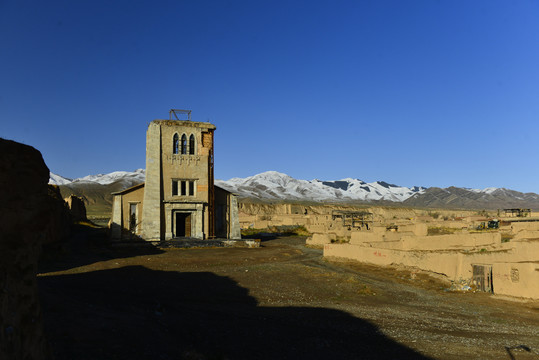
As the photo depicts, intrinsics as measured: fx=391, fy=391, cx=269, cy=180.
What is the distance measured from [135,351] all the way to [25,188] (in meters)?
3.23

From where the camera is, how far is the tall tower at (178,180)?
30609mm

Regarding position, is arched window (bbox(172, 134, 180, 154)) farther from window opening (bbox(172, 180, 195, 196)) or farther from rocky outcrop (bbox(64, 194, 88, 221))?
rocky outcrop (bbox(64, 194, 88, 221))

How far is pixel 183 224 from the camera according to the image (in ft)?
112

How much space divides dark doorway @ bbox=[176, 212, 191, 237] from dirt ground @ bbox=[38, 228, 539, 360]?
12.0m

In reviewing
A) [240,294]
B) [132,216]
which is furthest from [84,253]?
[240,294]

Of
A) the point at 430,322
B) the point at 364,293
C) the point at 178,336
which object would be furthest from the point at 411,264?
the point at 178,336

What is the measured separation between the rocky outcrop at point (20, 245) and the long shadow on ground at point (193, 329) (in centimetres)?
91

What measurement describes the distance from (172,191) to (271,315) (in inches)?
870

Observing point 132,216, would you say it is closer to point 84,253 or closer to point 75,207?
point 84,253

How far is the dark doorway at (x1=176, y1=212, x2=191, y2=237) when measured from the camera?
32.1 metres

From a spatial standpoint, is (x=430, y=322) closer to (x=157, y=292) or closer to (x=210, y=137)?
(x=157, y=292)

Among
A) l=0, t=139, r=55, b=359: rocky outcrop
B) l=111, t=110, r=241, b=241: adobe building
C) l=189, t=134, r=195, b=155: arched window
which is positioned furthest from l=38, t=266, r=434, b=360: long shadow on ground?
l=189, t=134, r=195, b=155: arched window

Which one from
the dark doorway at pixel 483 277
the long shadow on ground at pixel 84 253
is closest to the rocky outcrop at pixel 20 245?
the long shadow on ground at pixel 84 253

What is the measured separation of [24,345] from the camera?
5129mm
